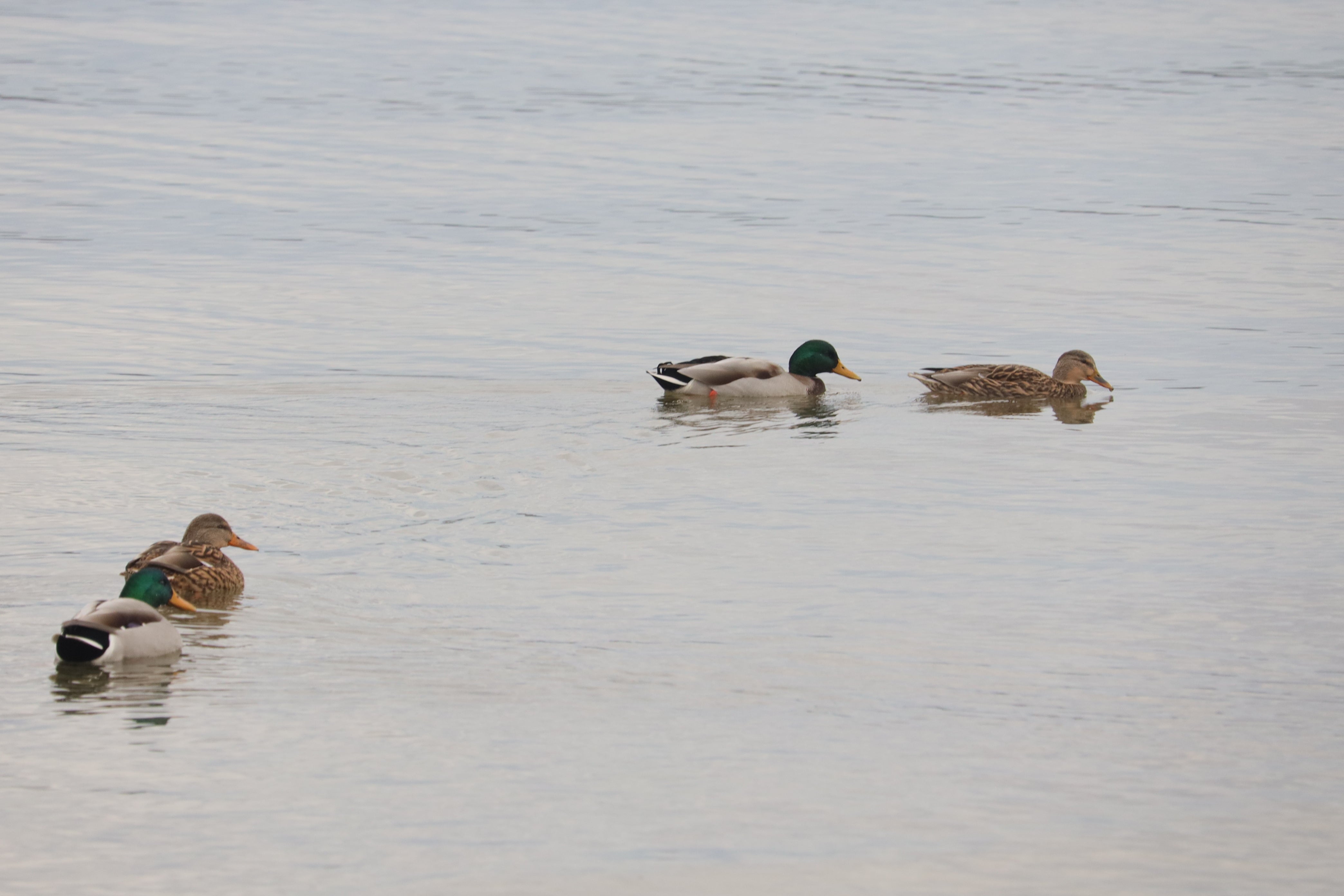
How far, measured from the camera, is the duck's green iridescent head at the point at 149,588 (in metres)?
8.63

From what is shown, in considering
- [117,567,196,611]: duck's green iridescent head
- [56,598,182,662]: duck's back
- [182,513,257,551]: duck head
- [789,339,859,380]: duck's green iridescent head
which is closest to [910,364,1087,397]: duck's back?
[789,339,859,380]: duck's green iridescent head

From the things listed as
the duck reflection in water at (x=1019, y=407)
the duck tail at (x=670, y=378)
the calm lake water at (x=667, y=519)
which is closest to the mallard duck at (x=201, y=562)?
the calm lake water at (x=667, y=519)

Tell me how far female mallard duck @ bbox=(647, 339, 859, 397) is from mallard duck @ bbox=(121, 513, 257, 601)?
5970 mm

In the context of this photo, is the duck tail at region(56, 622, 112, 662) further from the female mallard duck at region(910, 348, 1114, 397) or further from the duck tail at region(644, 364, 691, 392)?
the female mallard duck at region(910, 348, 1114, 397)

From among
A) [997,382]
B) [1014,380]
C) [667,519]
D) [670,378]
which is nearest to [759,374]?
[670,378]

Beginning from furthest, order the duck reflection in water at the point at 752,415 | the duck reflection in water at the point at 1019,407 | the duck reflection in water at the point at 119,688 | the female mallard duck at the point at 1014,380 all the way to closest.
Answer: the female mallard duck at the point at 1014,380
the duck reflection in water at the point at 1019,407
the duck reflection in water at the point at 752,415
the duck reflection in water at the point at 119,688

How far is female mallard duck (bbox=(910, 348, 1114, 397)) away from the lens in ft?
50.1

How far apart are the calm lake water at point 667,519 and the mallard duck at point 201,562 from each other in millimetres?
149

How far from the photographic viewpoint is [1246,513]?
11.3 meters

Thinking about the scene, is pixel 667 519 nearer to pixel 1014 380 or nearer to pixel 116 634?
pixel 116 634

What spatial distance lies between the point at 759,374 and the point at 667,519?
470cm

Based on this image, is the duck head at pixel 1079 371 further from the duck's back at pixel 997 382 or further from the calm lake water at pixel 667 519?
the calm lake water at pixel 667 519

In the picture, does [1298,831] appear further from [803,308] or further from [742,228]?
[742,228]

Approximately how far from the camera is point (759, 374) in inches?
614
